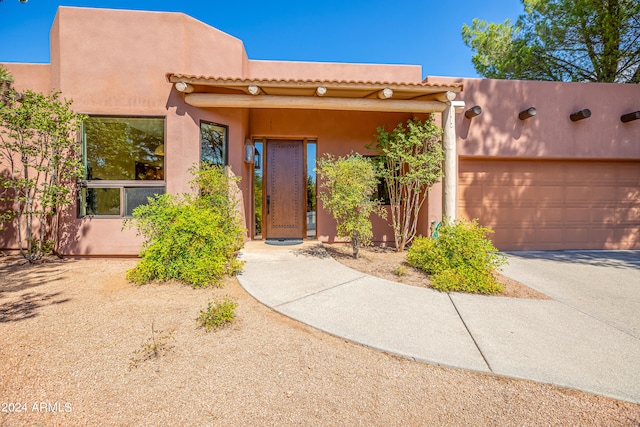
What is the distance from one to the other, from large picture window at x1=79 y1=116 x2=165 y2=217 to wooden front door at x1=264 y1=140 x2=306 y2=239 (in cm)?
256

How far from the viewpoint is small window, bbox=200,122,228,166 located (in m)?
6.09

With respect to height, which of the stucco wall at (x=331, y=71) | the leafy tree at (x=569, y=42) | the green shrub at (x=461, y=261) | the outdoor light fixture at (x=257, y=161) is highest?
the leafy tree at (x=569, y=42)

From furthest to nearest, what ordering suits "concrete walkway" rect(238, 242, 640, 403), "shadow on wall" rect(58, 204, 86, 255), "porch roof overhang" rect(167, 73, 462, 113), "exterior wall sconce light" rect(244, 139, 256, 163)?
"exterior wall sconce light" rect(244, 139, 256, 163)
"shadow on wall" rect(58, 204, 86, 255)
"porch roof overhang" rect(167, 73, 462, 113)
"concrete walkway" rect(238, 242, 640, 403)

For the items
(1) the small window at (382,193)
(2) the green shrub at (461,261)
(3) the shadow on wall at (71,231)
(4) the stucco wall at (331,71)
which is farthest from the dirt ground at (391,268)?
(3) the shadow on wall at (71,231)

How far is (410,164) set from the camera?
600cm

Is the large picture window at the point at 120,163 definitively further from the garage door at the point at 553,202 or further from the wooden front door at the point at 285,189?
the garage door at the point at 553,202

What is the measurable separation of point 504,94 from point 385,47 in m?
4.16

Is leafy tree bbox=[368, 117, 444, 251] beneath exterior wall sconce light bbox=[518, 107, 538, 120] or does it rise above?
beneath

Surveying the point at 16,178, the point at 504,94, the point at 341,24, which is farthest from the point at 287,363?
the point at 341,24

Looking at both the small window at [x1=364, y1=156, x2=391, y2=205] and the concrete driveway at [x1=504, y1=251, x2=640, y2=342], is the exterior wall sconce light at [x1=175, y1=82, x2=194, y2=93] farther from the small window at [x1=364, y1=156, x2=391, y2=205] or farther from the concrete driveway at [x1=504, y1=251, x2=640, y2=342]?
the concrete driveway at [x1=504, y1=251, x2=640, y2=342]

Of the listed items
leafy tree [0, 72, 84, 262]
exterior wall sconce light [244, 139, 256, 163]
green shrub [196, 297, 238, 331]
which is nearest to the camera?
green shrub [196, 297, 238, 331]

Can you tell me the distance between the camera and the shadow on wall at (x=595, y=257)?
5824 mm

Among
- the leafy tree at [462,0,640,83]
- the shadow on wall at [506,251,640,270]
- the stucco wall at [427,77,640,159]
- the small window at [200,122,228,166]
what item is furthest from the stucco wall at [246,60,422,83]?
the leafy tree at [462,0,640,83]

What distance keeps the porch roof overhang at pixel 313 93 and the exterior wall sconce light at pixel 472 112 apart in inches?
35.6
